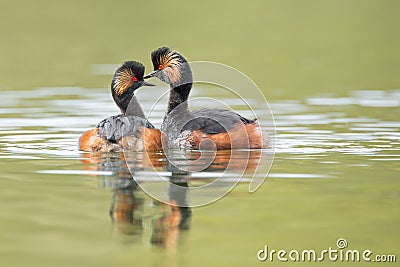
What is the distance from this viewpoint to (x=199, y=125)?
448 inches

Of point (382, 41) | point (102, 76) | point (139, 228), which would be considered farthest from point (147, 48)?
point (139, 228)

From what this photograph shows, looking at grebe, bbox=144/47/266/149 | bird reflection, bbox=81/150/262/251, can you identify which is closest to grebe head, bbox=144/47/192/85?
grebe, bbox=144/47/266/149

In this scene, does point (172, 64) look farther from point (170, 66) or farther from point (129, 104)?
point (129, 104)

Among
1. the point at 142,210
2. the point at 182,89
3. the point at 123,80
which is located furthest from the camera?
the point at 182,89

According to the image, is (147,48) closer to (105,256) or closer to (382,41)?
(382,41)

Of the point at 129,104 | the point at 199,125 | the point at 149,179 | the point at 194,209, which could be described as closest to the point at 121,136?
the point at 199,125

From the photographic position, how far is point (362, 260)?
265 inches

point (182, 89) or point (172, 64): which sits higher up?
point (172, 64)

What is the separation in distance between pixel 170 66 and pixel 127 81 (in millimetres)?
572

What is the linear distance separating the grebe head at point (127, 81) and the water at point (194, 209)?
2.89 feet

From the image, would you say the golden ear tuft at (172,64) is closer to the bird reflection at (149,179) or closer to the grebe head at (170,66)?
the grebe head at (170,66)

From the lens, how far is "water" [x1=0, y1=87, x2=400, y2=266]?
700cm

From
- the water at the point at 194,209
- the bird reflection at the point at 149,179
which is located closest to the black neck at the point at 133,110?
the water at the point at 194,209

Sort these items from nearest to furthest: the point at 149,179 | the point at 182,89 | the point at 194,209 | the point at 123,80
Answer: the point at 194,209, the point at 149,179, the point at 123,80, the point at 182,89
